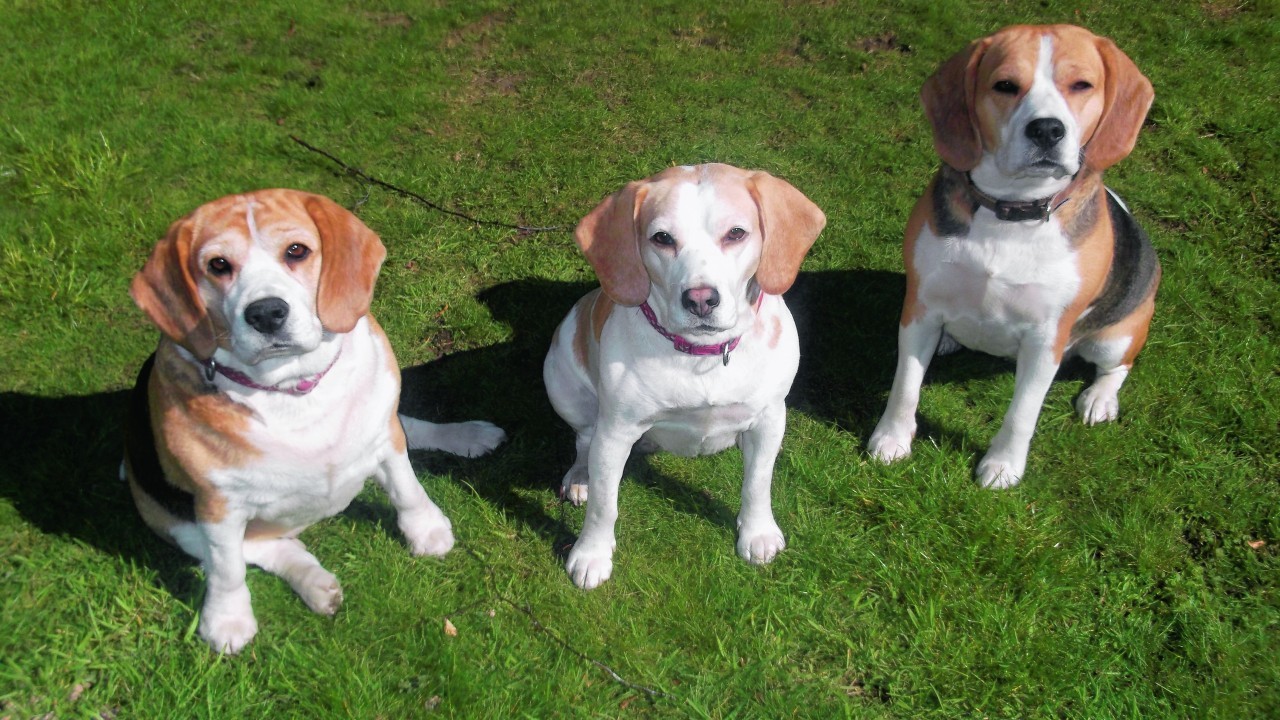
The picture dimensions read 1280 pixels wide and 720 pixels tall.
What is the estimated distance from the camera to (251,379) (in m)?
3.40

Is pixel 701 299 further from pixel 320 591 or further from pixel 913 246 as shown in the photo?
pixel 320 591

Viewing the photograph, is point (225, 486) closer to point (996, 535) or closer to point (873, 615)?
point (873, 615)

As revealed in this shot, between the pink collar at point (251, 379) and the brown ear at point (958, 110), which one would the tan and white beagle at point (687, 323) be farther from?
the pink collar at point (251, 379)

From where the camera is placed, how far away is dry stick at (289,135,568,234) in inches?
258

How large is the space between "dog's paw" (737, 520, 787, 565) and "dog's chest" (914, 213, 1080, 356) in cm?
140

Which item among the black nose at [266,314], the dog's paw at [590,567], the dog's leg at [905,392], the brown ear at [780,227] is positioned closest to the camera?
the black nose at [266,314]

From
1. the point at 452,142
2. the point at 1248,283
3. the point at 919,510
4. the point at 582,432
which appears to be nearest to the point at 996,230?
the point at 919,510

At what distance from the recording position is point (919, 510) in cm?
473

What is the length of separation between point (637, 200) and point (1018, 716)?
277cm

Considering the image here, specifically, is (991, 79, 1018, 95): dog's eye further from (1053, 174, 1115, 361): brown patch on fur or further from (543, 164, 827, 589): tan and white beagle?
(543, 164, 827, 589): tan and white beagle

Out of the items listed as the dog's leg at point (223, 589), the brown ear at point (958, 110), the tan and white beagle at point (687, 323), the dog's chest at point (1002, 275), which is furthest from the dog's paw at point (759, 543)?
the dog's leg at point (223, 589)

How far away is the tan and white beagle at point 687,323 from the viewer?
3248 millimetres

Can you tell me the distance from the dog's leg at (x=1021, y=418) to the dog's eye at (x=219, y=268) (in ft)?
11.6

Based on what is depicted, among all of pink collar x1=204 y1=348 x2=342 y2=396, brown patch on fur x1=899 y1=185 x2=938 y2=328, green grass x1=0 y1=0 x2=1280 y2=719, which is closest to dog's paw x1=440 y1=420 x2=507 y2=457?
green grass x1=0 y1=0 x2=1280 y2=719
